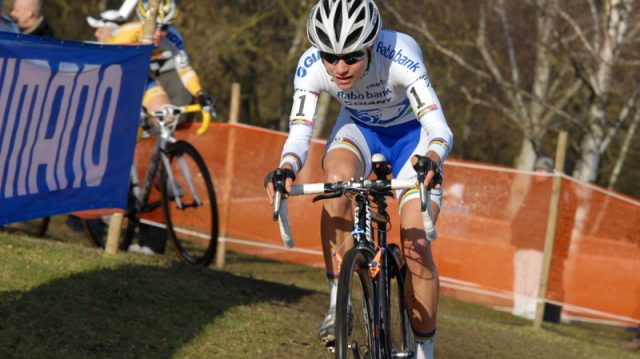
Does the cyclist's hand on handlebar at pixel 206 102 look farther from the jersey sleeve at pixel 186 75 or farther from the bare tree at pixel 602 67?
the bare tree at pixel 602 67

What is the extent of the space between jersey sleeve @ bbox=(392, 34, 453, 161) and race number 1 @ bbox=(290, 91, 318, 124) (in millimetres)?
475

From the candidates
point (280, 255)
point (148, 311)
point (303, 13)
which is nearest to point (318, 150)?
point (280, 255)

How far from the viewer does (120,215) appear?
960 cm

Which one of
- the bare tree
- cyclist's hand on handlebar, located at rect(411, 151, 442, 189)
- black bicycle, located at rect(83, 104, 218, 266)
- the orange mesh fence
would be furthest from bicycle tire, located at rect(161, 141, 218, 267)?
the bare tree

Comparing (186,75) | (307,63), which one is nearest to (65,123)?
(307,63)

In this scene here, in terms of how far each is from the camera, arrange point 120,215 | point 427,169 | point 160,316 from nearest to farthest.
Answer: point 427,169, point 160,316, point 120,215

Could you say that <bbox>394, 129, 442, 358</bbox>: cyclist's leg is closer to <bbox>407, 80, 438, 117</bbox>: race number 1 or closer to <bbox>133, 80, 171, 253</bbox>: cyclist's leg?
<bbox>407, 80, 438, 117</bbox>: race number 1

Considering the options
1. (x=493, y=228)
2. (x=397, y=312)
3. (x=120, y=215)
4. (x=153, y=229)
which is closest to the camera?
(x=397, y=312)

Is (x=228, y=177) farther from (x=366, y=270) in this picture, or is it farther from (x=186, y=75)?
(x=366, y=270)

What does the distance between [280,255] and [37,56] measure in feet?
19.3

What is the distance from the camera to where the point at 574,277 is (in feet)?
37.0

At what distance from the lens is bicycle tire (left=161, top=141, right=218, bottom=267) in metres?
10.1

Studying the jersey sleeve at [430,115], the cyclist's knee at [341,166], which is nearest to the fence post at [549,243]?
the cyclist's knee at [341,166]

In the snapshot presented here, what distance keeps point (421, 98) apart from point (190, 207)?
15.4 ft
